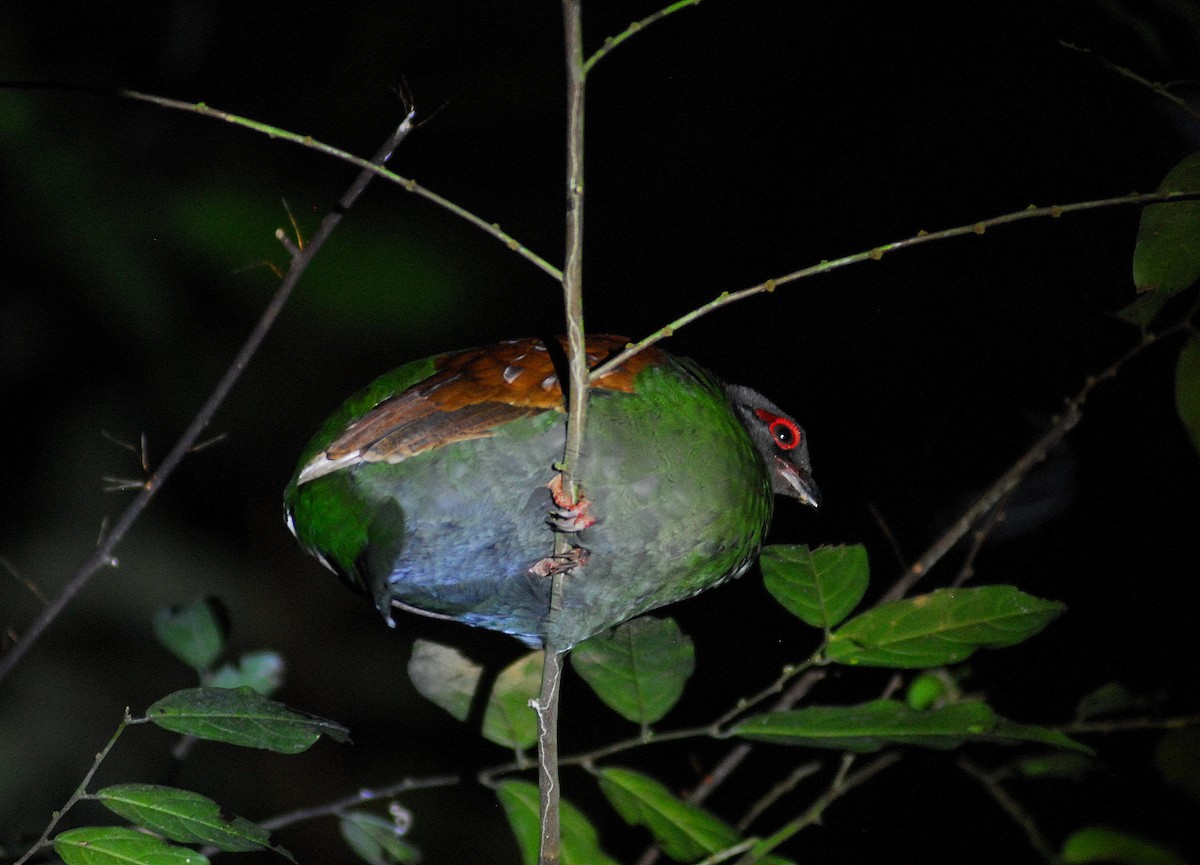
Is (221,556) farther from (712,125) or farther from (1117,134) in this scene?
(1117,134)

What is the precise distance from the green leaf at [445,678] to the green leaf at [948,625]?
0.86 m

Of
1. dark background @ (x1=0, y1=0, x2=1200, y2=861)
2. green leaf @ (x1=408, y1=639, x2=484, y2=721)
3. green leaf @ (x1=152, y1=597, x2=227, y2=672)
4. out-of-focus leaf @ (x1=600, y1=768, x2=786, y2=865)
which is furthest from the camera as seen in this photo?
dark background @ (x1=0, y1=0, x2=1200, y2=861)

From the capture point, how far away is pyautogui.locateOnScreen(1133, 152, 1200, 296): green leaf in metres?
1.53

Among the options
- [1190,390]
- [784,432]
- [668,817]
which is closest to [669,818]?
[668,817]

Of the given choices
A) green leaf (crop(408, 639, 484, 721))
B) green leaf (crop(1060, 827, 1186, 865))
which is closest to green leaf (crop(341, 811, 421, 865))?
green leaf (crop(408, 639, 484, 721))

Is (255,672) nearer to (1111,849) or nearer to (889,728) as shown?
(889,728)

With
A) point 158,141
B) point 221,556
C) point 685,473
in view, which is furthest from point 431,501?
point 221,556

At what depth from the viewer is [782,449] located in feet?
7.84

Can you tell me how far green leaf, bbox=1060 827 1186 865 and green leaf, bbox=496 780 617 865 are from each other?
2.75 ft

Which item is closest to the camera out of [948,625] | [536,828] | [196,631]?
[948,625]

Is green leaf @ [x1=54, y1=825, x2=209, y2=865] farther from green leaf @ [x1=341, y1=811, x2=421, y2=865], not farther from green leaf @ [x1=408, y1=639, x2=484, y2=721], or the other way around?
green leaf @ [x1=341, y1=811, x2=421, y2=865]

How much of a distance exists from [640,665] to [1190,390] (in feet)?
3.77

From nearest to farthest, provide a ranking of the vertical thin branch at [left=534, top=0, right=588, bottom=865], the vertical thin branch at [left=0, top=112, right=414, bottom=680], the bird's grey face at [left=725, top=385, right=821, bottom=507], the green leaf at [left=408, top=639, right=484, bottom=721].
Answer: the vertical thin branch at [left=534, top=0, right=588, bottom=865], the vertical thin branch at [left=0, top=112, right=414, bottom=680], the green leaf at [left=408, top=639, right=484, bottom=721], the bird's grey face at [left=725, top=385, right=821, bottom=507]

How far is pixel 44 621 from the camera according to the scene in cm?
205
